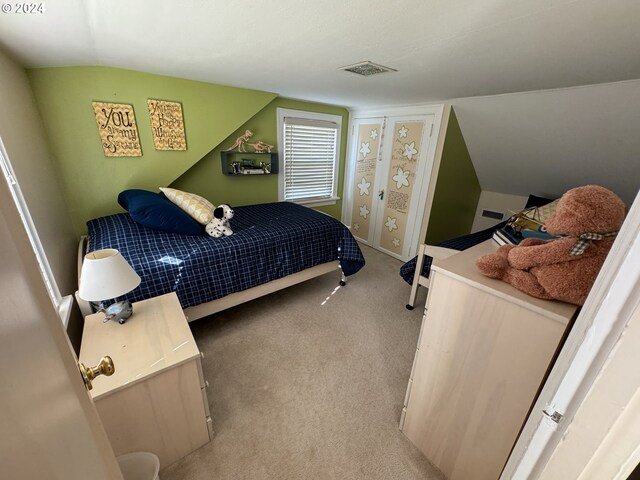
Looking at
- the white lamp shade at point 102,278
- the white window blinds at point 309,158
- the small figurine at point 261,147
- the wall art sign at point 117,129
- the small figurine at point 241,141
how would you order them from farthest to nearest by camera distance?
the white window blinds at point 309,158, the small figurine at point 261,147, the small figurine at point 241,141, the wall art sign at point 117,129, the white lamp shade at point 102,278

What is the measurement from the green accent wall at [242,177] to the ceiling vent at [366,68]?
1.60m

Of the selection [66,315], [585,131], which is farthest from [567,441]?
[585,131]

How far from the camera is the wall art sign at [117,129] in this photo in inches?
84.7

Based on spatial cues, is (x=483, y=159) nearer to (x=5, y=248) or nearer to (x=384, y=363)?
(x=384, y=363)

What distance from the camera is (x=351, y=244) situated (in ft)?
8.91

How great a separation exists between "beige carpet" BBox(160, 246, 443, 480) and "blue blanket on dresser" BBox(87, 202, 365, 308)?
41 cm

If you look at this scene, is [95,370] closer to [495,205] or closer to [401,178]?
[401,178]

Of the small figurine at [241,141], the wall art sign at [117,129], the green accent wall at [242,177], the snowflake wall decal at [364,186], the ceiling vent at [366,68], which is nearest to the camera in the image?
the ceiling vent at [366,68]

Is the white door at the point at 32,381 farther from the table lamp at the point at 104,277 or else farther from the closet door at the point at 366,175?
the closet door at the point at 366,175

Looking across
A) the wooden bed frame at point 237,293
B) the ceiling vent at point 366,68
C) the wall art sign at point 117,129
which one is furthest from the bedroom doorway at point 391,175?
the wall art sign at point 117,129

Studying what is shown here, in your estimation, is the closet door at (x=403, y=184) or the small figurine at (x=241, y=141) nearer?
the small figurine at (x=241, y=141)

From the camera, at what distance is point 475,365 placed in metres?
1.09
